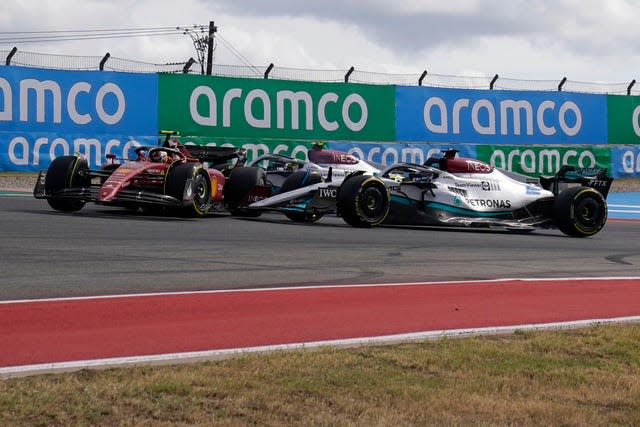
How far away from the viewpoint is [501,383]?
5668 mm

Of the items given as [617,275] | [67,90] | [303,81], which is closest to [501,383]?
[617,275]

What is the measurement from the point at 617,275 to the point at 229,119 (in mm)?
16647

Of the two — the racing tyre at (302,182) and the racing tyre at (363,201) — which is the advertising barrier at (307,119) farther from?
the racing tyre at (363,201)

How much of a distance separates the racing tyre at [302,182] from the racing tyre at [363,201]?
1240 millimetres

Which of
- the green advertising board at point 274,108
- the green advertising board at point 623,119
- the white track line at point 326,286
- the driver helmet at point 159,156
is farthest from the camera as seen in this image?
the green advertising board at point 623,119

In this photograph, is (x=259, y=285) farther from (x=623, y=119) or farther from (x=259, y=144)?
(x=623, y=119)

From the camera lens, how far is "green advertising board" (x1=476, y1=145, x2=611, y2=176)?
29.6 m

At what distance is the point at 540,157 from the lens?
1202 inches

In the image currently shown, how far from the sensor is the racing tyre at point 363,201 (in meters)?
16.1

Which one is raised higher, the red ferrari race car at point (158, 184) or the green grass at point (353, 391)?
the red ferrari race car at point (158, 184)

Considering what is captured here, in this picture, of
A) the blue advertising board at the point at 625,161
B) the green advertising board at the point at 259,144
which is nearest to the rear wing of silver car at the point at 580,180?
the green advertising board at the point at 259,144

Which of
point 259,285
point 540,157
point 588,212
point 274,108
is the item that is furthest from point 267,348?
point 540,157

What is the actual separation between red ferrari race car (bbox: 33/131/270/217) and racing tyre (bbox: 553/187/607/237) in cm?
466

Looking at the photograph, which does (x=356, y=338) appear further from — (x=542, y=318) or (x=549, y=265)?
Answer: (x=549, y=265)
